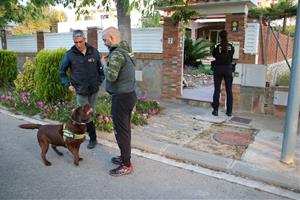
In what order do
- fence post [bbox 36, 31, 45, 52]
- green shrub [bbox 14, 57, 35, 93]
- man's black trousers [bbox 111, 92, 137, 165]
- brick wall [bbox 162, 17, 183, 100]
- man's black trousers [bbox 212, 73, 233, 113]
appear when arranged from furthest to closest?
fence post [bbox 36, 31, 45, 52] → green shrub [bbox 14, 57, 35, 93] → brick wall [bbox 162, 17, 183, 100] → man's black trousers [bbox 212, 73, 233, 113] → man's black trousers [bbox 111, 92, 137, 165]

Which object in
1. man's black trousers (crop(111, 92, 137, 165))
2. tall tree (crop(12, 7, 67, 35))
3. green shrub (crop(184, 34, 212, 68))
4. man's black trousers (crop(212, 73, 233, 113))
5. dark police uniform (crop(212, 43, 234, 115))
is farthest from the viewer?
tall tree (crop(12, 7, 67, 35))

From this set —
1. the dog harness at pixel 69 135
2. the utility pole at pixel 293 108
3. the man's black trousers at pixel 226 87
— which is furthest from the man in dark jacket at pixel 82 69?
the man's black trousers at pixel 226 87

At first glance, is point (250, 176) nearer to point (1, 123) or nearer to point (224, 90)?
point (224, 90)

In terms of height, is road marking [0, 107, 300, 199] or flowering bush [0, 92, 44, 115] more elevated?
flowering bush [0, 92, 44, 115]

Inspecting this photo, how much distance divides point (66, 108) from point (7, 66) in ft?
13.5

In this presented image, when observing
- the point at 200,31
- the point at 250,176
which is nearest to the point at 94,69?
the point at 250,176

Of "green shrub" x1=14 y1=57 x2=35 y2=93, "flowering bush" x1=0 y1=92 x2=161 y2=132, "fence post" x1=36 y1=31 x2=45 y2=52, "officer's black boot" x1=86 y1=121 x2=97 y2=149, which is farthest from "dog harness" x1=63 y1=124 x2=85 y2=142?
"fence post" x1=36 y1=31 x2=45 y2=52

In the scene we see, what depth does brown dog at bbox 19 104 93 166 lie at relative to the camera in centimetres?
379

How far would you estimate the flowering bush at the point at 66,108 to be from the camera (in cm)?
557

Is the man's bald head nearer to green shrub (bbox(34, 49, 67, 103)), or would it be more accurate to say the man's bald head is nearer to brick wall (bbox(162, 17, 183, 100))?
green shrub (bbox(34, 49, 67, 103))

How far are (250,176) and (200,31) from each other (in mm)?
18850

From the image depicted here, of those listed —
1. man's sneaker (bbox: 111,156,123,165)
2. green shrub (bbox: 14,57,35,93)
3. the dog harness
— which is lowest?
man's sneaker (bbox: 111,156,123,165)

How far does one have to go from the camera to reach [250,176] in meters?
3.81

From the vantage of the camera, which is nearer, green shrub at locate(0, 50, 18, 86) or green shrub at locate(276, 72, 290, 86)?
green shrub at locate(276, 72, 290, 86)
